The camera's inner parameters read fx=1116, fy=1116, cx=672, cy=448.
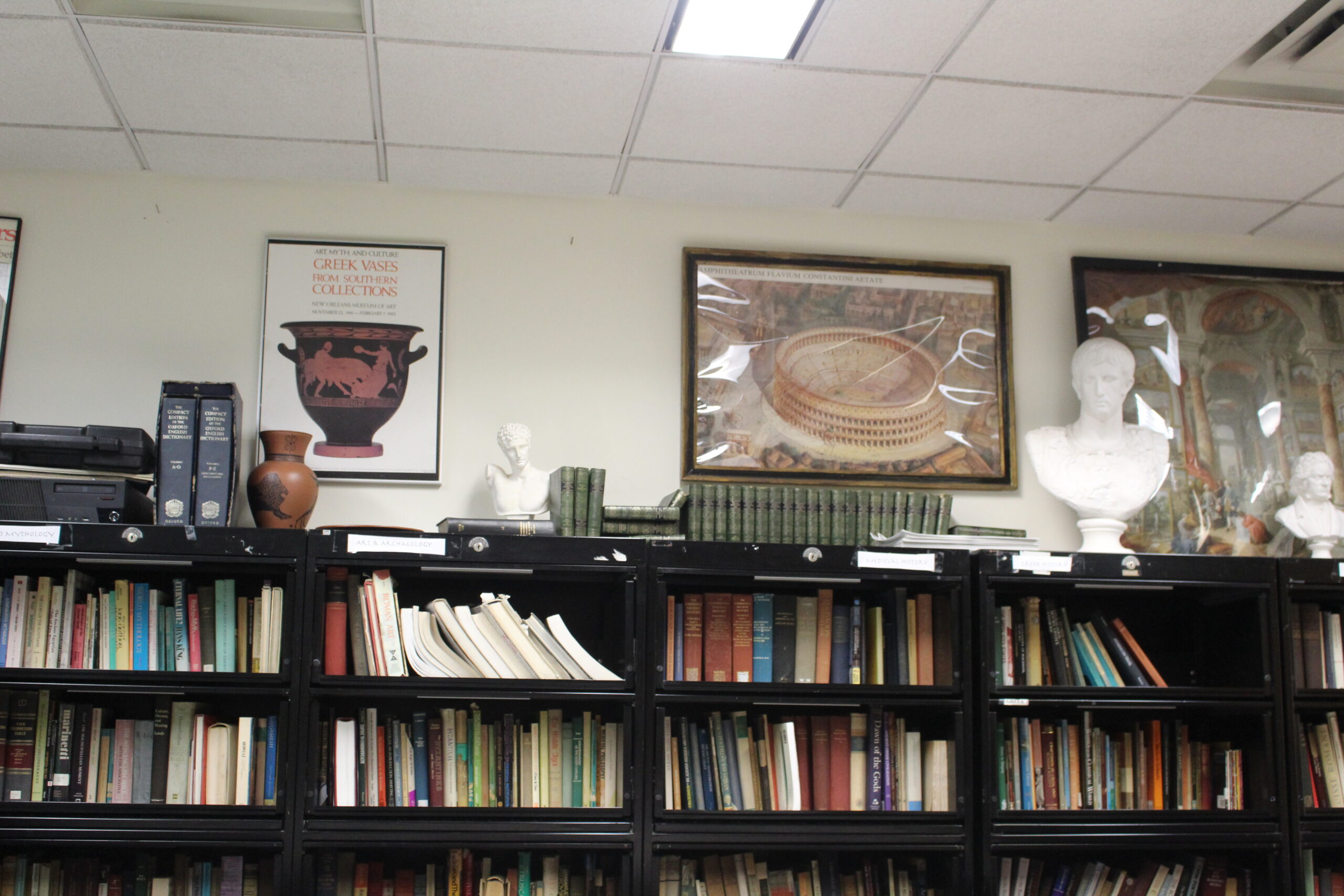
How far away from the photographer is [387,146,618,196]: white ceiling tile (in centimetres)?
329

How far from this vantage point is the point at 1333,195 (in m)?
3.52

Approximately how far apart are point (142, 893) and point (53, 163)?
6.90 ft

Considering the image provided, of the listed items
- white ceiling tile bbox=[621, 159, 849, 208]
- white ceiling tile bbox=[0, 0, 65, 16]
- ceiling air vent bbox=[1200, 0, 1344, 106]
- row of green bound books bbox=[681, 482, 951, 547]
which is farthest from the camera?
white ceiling tile bbox=[621, 159, 849, 208]

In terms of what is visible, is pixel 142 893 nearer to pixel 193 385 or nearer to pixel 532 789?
pixel 532 789

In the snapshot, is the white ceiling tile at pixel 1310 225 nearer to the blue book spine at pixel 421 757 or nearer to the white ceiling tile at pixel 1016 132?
the white ceiling tile at pixel 1016 132

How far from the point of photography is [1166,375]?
370 cm

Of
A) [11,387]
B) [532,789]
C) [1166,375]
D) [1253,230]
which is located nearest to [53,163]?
[11,387]

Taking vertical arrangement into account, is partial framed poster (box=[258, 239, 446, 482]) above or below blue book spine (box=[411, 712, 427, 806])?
above

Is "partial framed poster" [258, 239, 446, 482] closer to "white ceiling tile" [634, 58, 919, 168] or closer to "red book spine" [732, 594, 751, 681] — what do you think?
"white ceiling tile" [634, 58, 919, 168]

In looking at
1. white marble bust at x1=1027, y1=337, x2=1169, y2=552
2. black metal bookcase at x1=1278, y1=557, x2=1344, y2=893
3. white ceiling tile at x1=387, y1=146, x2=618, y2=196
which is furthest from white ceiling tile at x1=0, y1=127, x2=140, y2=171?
black metal bookcase at x1=1278, y1=557, x2=1344, y2=893

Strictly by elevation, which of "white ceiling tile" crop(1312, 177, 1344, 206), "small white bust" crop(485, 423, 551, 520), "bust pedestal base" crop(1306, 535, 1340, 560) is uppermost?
"white ceiling tile" crop(1312, 177, 1344, 206)

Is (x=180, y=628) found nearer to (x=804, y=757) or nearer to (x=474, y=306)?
(x=474, y=306)

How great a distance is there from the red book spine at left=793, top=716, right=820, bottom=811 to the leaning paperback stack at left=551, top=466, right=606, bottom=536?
750mm

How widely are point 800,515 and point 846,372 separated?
57cm
